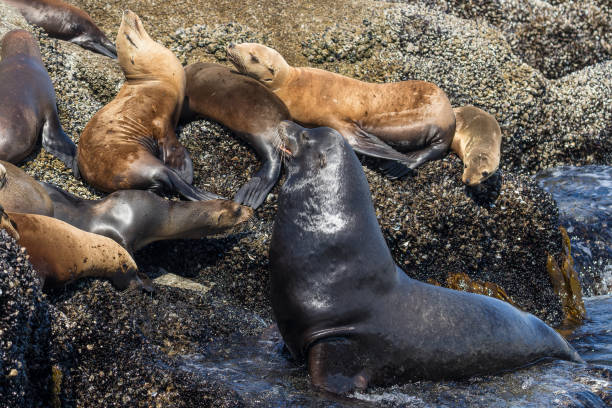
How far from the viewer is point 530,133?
7.98 metres

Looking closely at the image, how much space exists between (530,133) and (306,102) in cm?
289

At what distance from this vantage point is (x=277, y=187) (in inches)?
229

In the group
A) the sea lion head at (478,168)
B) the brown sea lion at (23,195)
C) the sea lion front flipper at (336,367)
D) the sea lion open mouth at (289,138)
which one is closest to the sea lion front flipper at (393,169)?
the sea lion head at (478,168)

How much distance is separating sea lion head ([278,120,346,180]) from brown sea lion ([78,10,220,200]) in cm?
166

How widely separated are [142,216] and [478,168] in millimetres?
2866

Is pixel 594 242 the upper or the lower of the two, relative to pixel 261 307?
upper

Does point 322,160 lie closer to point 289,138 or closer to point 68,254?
point 289,138

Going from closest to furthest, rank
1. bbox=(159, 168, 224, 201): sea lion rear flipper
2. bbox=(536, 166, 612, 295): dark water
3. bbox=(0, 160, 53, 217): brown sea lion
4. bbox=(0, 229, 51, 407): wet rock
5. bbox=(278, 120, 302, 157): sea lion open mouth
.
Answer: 1. bbox=(0, 229, 51, 407): wet rock
2. bbox=(278, 120, 302, 157): sea lion open mouth
3. bbox=(0, 160, 53, 217): brown sea lion
4. bbox=(159, 168, 224, 201): sea lion rear flipper
5. bbox=(536, 166, 612, 295): dark water

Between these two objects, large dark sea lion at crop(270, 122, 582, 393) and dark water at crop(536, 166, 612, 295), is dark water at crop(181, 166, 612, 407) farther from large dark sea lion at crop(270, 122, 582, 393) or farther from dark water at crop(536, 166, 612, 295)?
dark water at crop(536, 166, 612, 295)

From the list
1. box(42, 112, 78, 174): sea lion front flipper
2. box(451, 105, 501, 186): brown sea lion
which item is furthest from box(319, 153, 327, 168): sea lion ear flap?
box(42, 112, 78, 174): sea lion front flipper

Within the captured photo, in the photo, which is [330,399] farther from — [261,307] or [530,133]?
[530,133]

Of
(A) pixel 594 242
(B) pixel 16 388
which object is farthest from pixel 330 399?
(A) pixel 594 242

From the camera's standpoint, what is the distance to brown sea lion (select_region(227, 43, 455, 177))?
6.56 metres

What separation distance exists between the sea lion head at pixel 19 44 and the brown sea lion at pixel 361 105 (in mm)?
2112
